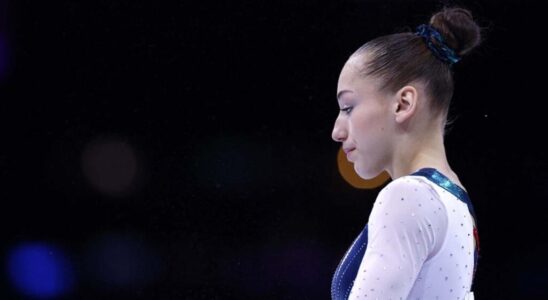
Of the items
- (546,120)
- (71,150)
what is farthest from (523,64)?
(71,150)

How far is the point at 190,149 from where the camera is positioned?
2689 mm

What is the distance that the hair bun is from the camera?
3.71 feet

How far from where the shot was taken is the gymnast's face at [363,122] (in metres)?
1.06

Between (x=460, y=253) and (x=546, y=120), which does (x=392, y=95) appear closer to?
(x=460, y=253)

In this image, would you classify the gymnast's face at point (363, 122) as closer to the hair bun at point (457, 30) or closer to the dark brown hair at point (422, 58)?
the dark brown hair at point (422, 58)

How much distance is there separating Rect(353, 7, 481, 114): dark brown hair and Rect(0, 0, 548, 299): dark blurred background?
1.53 meters

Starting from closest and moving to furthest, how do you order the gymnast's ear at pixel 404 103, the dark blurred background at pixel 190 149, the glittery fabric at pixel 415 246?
the glittery fabric at pixel 415 246
the gymnast's ear at pixel 404 103
the dark blurred background at pixel 190 149

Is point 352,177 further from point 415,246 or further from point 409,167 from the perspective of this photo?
point 415,246

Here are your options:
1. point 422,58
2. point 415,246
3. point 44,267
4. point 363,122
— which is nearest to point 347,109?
point 363,122

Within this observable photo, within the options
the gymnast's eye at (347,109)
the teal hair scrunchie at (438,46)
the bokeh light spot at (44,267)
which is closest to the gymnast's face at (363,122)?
the gymnast's eye at (347,109)

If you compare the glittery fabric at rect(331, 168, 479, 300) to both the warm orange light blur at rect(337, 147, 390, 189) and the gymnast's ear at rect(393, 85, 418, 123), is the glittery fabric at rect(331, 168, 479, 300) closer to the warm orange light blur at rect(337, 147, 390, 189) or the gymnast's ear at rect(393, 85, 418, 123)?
the gymnast's ear at rect(393, 85, 418, 123)

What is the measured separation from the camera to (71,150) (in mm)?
2689

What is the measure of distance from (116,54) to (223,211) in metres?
0.71

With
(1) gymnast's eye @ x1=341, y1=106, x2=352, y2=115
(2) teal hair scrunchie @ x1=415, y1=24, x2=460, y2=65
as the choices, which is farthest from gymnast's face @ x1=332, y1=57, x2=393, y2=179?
(2) teal hair scrunchie @ x1=415, y1=24, x2=460, y2=65
